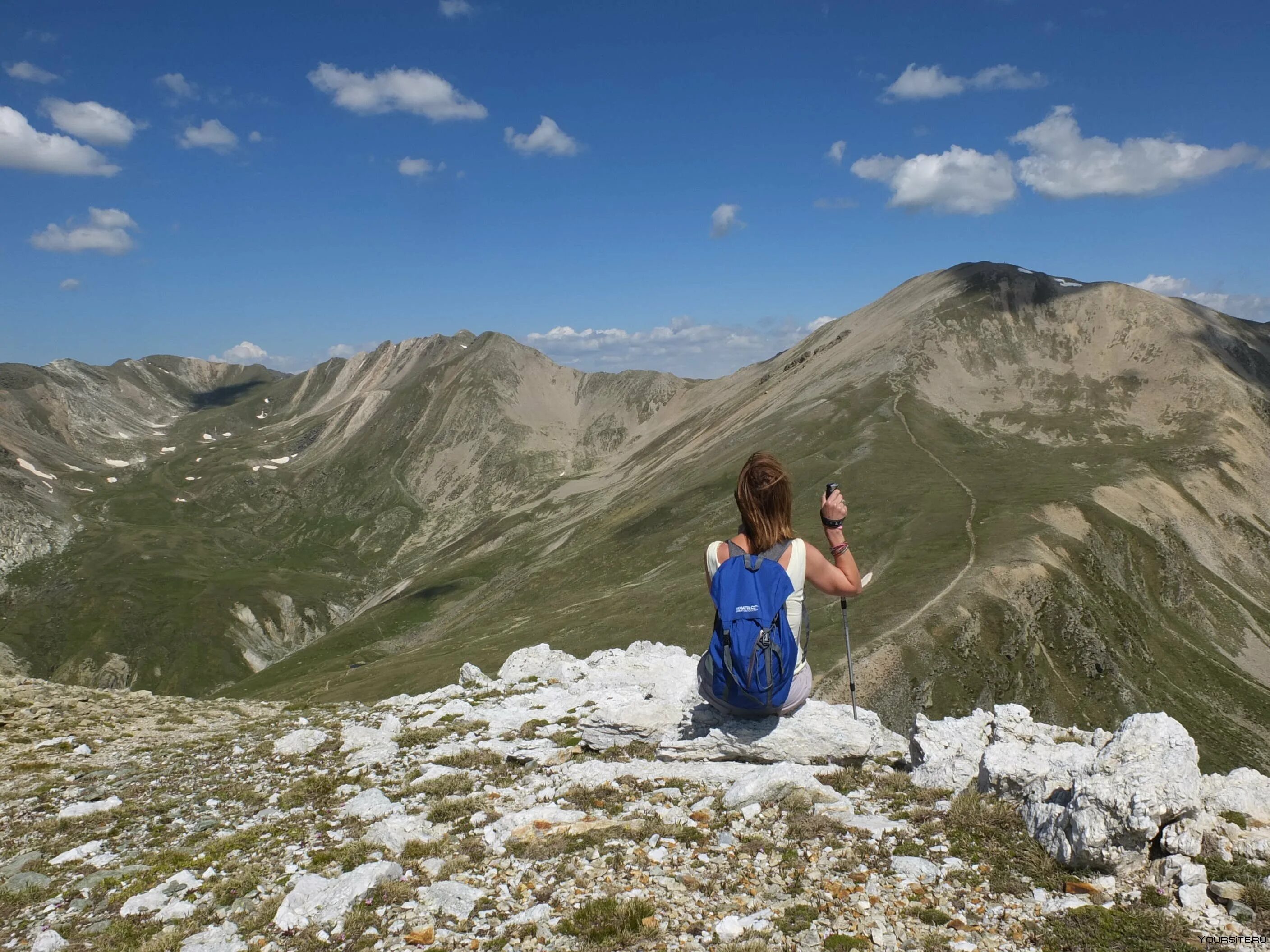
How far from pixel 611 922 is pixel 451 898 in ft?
9.22

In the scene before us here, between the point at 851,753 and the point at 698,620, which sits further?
the point at 698,620

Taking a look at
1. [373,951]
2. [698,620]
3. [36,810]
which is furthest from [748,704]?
[698,620]

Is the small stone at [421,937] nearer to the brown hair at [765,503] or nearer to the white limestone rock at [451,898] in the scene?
the white limestone rock at [451,898]

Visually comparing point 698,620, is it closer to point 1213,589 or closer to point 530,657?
point 530,657

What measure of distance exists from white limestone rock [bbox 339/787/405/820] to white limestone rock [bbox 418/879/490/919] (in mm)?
4096

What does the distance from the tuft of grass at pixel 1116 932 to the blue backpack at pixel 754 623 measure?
509 cm

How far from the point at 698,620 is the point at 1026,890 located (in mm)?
86449

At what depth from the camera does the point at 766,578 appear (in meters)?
11.8

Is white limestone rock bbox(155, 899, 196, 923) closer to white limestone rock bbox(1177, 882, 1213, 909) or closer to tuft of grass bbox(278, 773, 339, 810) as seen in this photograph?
tuft of grass bbox(278, 773, 339, 810)

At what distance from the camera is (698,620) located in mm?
94938

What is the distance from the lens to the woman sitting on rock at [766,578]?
38.7ft

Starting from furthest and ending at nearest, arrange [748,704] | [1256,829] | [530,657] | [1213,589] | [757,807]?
1. [1213,589]
2. [530,657]
3. [748,704]
4. [757,807]
5. [1256,829]

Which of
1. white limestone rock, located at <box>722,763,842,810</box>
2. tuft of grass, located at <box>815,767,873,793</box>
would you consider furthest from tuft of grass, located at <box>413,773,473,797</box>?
tuft of grass, located at <box>815,767,873,793</box>

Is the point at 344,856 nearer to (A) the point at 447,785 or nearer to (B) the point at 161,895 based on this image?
(B) the point at 161,895
